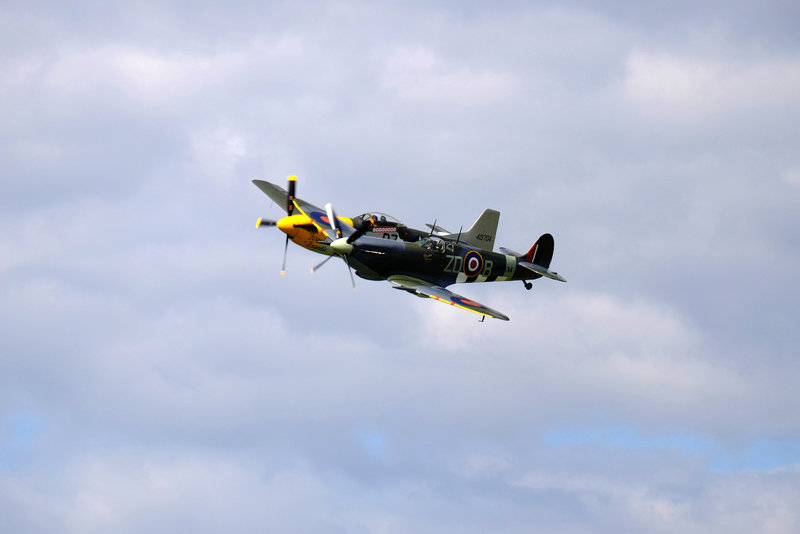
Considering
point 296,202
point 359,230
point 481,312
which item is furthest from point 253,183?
point 481,312

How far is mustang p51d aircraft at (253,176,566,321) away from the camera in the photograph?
5356cm

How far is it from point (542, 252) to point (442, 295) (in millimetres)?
10470

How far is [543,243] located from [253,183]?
61.0 ft

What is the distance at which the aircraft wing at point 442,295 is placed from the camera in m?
50.8

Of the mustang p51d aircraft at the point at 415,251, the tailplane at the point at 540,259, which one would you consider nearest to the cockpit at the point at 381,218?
the mustang p51d aircraft at the point at 415,251

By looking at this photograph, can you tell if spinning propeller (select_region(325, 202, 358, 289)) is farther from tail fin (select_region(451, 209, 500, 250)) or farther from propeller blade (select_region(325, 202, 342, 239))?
tail fin (select_region(451, 209, 500, 250))

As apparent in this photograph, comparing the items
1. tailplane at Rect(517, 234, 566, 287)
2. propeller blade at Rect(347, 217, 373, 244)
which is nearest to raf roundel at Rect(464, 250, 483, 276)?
tailplane at Rect(517, 234, 566, 287)

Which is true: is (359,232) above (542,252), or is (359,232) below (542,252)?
below

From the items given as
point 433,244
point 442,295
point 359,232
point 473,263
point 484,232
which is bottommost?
point 442,295

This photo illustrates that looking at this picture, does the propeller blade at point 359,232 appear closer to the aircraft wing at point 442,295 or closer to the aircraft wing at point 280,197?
the aircraft wing at point 442,295

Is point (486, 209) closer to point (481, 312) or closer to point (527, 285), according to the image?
point (527, 285)

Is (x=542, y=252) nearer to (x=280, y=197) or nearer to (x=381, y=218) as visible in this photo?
(x=381, y=218)

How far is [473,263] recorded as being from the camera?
189 ft

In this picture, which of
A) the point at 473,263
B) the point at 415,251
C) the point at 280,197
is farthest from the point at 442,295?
the point at 280,197
